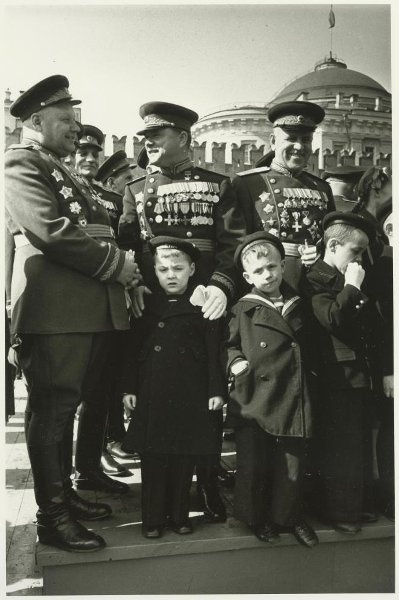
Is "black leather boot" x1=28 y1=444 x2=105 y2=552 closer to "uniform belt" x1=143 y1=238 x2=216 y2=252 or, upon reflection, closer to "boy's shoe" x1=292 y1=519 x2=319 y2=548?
"boy's shoe" x1=292 y1=519 x2=319 y2=548

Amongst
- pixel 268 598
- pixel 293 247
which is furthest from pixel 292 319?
pixel 268 598

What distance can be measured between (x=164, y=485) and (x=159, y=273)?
1127 mm

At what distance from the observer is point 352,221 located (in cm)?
313

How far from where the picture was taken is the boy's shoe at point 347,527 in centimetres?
299

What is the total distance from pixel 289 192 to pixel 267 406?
139cm

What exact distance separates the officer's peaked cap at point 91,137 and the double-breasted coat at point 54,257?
2.43 meters

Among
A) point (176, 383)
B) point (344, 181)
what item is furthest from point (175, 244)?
point (344, 181)

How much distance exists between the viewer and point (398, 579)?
3068 mm

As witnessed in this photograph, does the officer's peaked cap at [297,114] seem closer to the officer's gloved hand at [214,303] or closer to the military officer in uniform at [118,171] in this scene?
the officer's gloved hand at [214,303]

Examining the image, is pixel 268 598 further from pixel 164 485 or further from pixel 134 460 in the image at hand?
pixel 134 460

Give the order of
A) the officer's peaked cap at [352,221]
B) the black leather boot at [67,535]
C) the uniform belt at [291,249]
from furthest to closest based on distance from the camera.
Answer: the uniform belt at [291,249] → the officer's peaked cap at [352,221] → the black leather boot at [67,535]

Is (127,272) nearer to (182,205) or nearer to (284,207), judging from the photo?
(182,205)

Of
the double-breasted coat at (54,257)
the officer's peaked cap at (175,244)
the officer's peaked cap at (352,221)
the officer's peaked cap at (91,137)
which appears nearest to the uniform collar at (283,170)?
the officer's peaked cap at (352,221)

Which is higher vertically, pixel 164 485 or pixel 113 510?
pixel 164 485
